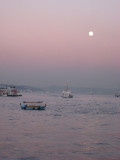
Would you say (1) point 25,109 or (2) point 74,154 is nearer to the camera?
(2) point 74,154

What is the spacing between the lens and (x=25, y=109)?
66.6 meters

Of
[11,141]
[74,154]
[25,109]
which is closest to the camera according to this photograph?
[74,154]

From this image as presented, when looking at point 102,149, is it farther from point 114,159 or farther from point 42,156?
point 42,156

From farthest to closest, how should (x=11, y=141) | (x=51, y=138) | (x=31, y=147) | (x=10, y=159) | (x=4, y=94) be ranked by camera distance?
(x=4, y=94), (x=51, y=138), (x=11, y=141), (x=31, y=147), (x=10, y=159)

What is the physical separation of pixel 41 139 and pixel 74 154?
215 inches

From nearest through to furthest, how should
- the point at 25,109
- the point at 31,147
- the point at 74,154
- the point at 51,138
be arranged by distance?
the point at 74,154 → the point at 31,147 → the point at 51,138 → the point at 25,109

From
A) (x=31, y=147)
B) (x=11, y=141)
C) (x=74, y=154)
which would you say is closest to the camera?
(x=74, y=154)

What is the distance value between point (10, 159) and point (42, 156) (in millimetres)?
2110

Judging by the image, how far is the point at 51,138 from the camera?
24156 mm

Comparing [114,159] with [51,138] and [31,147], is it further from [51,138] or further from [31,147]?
[51,138]

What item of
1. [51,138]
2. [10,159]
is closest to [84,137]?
[51,138]

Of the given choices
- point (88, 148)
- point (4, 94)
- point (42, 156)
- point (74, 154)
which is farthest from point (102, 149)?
point (4, 94)

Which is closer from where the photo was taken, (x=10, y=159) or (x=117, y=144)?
(x=10, y=159)

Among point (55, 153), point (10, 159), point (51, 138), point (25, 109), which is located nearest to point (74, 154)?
point (55, 153)
